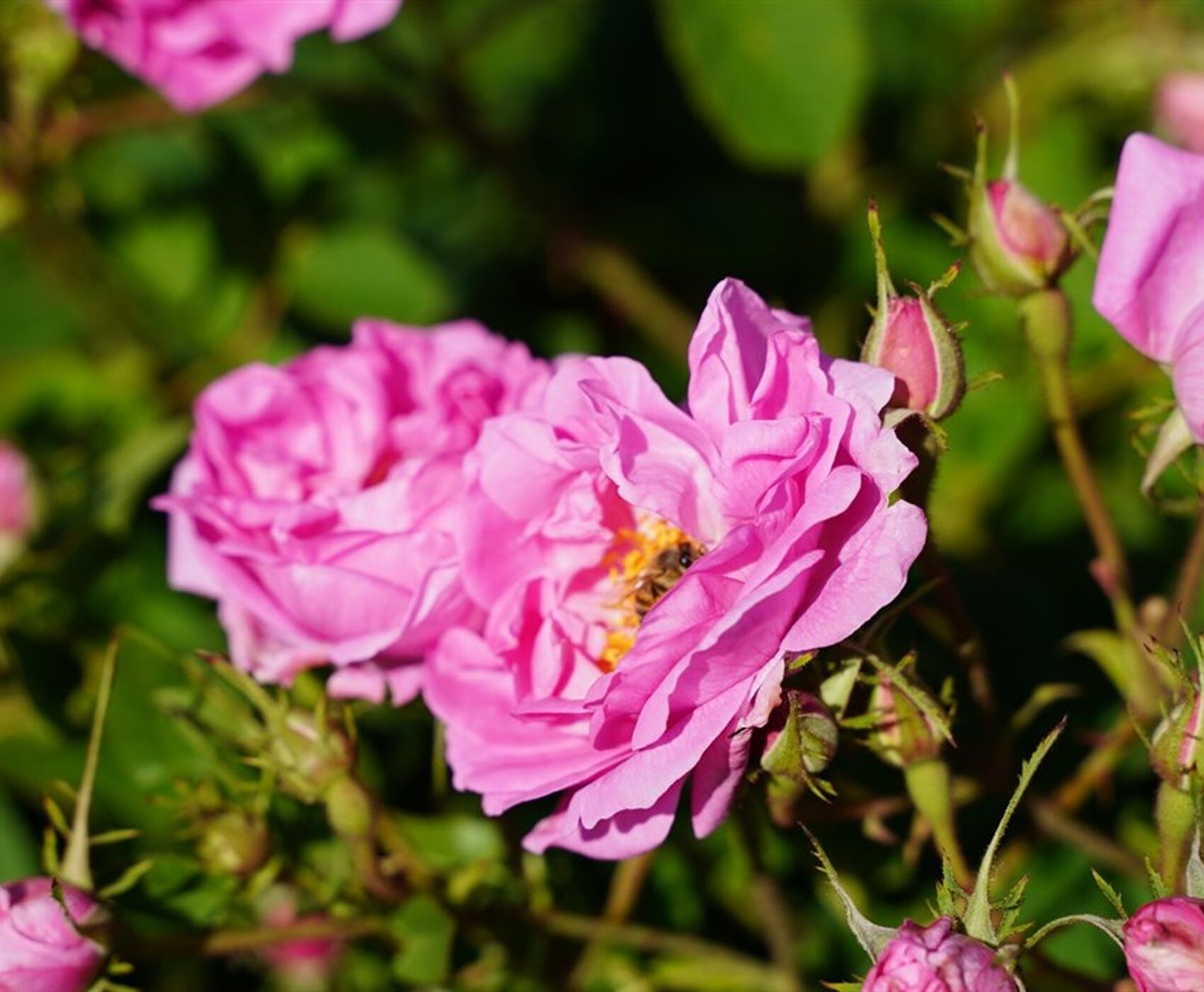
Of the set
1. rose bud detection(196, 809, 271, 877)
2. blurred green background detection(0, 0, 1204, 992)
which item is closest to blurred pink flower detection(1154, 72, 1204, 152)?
blurred green background detection(0, 0, 1204, 992)

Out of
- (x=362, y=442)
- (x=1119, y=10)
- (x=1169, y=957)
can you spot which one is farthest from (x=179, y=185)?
(x=1169, y=957)

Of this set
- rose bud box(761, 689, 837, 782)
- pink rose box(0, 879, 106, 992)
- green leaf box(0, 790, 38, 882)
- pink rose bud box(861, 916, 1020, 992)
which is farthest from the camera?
green leaf box(0, 790, 38, 882)

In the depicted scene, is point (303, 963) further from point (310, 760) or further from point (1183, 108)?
point (1183, 108)

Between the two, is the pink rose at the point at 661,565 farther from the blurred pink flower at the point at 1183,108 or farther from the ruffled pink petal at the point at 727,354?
the blurred pink flower at the point at 1183,108

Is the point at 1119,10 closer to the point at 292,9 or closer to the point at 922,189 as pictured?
the point at 922,189

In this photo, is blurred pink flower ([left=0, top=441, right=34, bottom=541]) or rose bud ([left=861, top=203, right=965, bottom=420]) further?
blurred pink flower ([left=0, top=441, right=34, bottom=541])

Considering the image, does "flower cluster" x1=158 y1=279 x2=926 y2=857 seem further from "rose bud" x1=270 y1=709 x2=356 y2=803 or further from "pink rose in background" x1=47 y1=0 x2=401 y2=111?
"pink rose in background" x1=47 y1=0 x2=401 y2=111

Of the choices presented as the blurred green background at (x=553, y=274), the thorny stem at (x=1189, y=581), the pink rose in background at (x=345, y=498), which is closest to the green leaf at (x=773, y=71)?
the blurred green background at (x=553, y=274)
